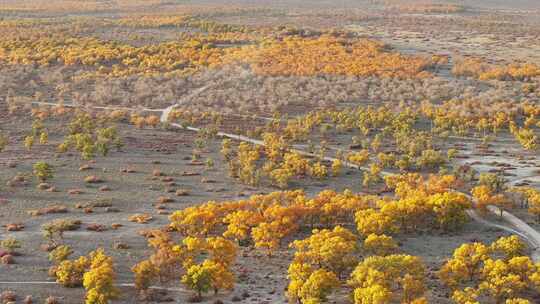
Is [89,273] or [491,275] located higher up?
[89,273]

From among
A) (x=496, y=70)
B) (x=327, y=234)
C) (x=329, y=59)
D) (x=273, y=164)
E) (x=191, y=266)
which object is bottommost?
(x=273, y=164)

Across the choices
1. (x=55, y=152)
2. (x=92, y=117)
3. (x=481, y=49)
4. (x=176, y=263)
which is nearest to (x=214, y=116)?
(x=92, y=117)

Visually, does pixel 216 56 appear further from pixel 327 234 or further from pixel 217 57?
pixel 327 234

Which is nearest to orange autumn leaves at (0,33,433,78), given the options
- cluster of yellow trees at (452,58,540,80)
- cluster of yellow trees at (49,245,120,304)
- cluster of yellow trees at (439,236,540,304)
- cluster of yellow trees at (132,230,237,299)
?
cluster of yellow trees at (452,58,540,80)

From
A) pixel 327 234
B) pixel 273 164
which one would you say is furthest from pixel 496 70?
pixel 327 234

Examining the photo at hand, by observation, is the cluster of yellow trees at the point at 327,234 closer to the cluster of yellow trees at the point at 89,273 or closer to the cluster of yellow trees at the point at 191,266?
the cluster of yellow trees at the point at 191,266

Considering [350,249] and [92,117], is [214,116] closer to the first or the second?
[92,117]

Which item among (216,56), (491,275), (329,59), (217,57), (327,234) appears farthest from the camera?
(216,56)
